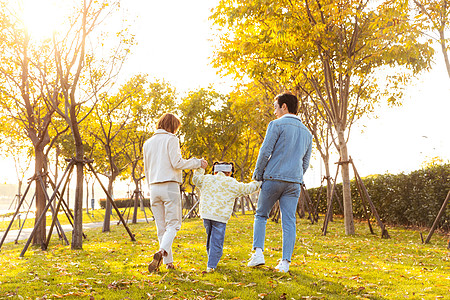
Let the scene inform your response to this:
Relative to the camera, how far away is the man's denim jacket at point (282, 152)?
5.05 m

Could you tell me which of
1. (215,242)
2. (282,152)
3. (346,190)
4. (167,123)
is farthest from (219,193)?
(346,190)

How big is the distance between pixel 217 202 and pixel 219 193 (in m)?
0.13

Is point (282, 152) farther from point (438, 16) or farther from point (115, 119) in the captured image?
point (115, 119)

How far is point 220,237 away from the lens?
5.28 metres

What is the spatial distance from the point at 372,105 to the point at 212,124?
10.2 m

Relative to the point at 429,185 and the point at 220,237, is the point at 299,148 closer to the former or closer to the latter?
the point at 220,237

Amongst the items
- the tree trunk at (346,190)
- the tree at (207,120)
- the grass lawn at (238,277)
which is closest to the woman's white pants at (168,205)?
the grass lawn at (238,277)

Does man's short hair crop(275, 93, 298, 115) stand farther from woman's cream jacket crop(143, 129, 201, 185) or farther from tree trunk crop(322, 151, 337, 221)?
tree trunk crop(322, 151, 337, 221)

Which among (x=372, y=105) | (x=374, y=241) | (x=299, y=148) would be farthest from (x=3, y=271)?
(x=372, y=105)

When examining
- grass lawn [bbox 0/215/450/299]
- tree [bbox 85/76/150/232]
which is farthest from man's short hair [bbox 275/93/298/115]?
tree [bbox 85/76/150/232]

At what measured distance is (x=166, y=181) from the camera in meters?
5.35

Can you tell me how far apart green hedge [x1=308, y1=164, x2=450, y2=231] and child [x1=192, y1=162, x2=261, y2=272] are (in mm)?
8178

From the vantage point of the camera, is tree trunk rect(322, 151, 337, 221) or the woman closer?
the woman

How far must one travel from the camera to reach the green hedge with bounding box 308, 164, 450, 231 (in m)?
11.6
